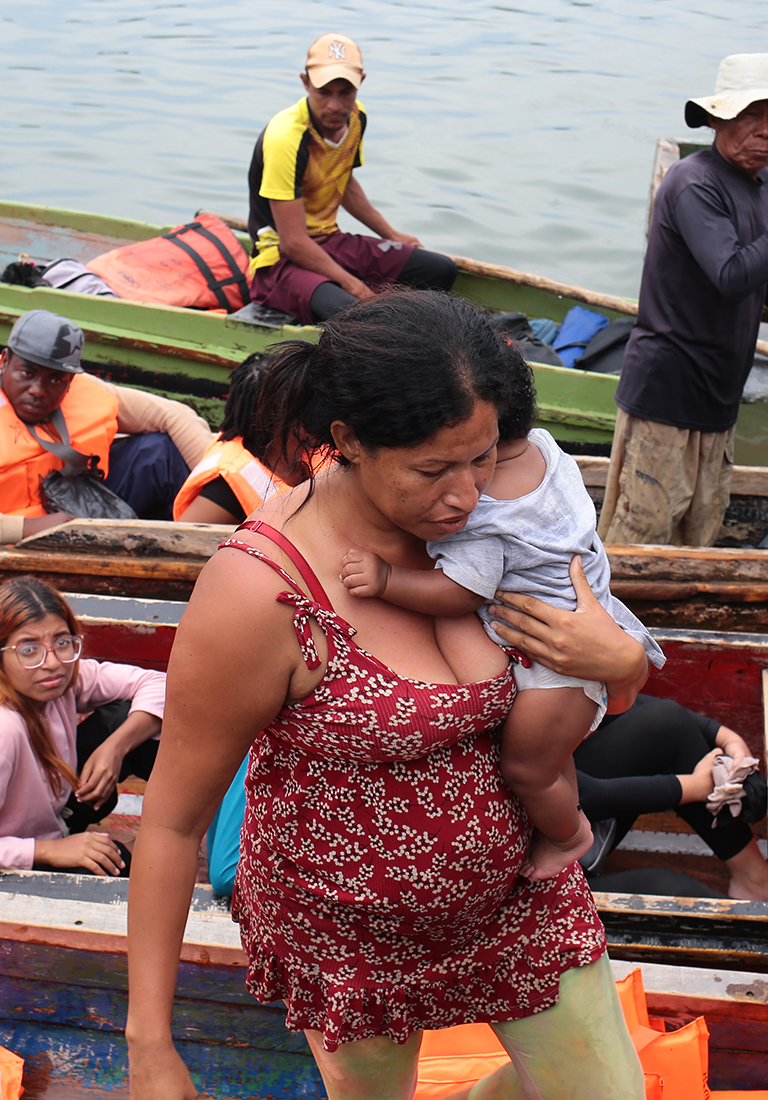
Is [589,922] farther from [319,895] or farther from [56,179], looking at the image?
[56,179]

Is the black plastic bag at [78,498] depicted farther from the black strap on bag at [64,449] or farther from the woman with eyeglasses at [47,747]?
the woman with eyeglasses at [47,747]

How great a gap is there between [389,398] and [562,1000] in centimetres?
90

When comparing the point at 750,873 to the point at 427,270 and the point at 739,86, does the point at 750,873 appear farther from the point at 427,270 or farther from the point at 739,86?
the point at 427,270

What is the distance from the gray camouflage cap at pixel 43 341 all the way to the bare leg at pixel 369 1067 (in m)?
2.63

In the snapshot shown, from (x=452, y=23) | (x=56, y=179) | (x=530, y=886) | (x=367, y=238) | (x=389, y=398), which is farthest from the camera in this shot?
(x=452, y=23)

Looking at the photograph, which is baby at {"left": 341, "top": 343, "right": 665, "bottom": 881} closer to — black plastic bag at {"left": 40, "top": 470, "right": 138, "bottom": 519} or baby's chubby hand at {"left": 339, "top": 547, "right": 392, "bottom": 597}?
baby's chubby hand at {"left": 339, "top": 547, "right": 392, "bottom": 597}

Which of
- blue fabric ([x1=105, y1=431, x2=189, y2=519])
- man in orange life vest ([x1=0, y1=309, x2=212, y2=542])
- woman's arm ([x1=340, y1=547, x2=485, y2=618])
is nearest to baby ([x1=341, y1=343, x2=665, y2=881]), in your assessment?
woman's arm ([x1=340, y1=547, x2=485, y2=618])

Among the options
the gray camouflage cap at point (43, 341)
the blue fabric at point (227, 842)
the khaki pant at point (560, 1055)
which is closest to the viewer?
the khaki pant at point (560, 1055)

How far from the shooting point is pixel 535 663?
1355 millimetres

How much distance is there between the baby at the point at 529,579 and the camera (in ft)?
4.29

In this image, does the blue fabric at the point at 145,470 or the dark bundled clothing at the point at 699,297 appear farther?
the blue fabric at the point at 145,470

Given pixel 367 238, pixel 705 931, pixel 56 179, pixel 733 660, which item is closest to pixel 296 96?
pixel 56 179

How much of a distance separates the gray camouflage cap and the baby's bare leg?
105 inches

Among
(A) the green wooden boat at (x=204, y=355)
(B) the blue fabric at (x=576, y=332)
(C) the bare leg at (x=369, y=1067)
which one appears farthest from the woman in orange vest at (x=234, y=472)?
(B) the blue fabric at (x=576, y=332)
